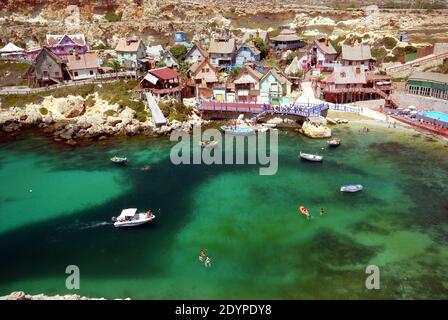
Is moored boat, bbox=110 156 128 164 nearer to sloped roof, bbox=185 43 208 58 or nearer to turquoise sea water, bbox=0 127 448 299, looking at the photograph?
turquoise sea water, bbox=0 127 448 299

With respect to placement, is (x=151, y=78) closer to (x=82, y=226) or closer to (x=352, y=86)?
(x=352, y=86)

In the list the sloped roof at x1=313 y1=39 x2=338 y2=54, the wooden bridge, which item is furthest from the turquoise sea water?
the sloped roof at x1=313 y1=39 x2=338 y2=54

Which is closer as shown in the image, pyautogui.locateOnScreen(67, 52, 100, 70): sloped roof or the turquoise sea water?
the turquoise sea water

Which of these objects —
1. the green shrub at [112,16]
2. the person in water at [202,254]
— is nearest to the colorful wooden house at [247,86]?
the person in water at [202,254]

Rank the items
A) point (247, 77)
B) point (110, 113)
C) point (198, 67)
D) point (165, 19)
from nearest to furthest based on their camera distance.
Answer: point (110, 113)
point (247, 77)
point (198, 67)
point (165, 19)

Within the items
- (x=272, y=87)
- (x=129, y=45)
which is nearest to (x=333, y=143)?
(x=272, y=87)
